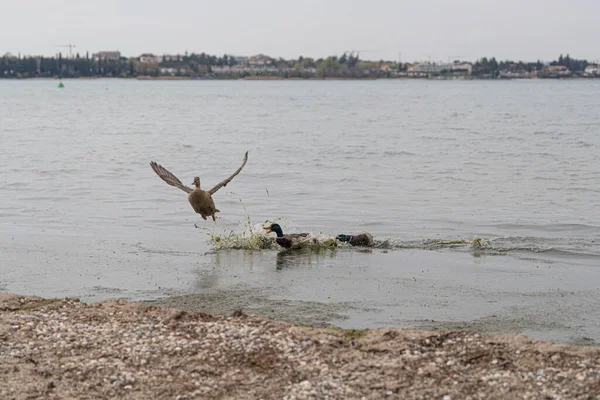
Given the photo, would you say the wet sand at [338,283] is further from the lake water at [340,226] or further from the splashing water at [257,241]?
the splashing water at [257,241]

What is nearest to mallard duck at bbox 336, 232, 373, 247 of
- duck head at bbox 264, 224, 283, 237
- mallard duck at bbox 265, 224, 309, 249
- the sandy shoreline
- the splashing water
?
the splashing water

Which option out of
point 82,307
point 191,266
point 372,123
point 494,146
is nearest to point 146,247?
point 191,266

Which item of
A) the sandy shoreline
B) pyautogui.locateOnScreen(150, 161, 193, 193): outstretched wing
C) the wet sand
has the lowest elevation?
the wet sand

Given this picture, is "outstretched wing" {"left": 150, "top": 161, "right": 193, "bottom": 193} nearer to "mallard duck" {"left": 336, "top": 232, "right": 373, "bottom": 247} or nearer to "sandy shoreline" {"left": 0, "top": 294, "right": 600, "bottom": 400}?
"mallard duck" {"left": 336, "top": 232, "right": 373, "bottom": 247}

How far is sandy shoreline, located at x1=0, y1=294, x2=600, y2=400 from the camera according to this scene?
26.0ft

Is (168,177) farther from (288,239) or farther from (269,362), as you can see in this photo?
(269,362)

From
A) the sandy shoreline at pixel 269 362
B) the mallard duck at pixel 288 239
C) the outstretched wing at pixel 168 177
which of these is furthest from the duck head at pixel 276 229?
the sandy shoreline at pixel 269 362

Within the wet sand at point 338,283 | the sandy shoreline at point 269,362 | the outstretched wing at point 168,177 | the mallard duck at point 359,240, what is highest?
the outstretched wing at point 168,177

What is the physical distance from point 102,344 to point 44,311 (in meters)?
1.85

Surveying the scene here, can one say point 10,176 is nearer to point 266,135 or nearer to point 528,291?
point 528,291

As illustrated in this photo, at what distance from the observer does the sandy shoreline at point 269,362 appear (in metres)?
7.94

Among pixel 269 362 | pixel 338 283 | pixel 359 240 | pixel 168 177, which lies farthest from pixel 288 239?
pixel 269 362

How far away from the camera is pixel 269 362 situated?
A: 859 centimetres

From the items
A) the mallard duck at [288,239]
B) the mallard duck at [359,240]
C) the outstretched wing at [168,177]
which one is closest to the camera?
the outstretched wing at [168,177]
